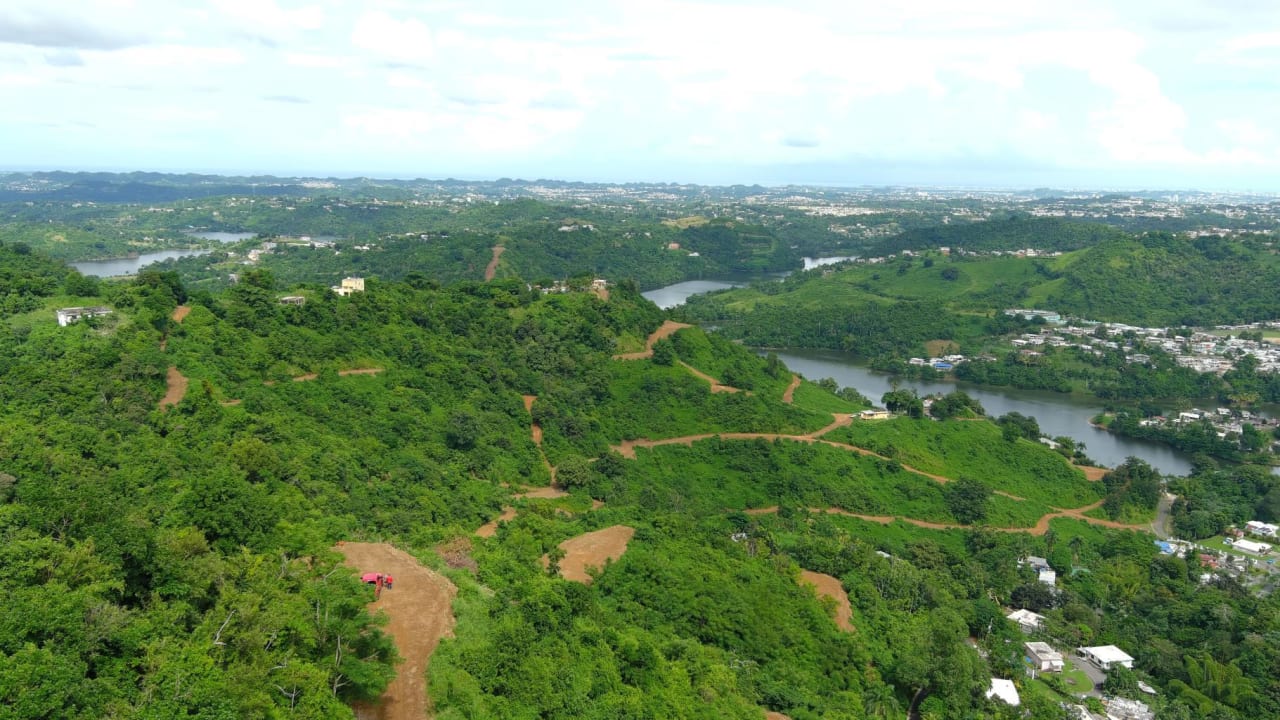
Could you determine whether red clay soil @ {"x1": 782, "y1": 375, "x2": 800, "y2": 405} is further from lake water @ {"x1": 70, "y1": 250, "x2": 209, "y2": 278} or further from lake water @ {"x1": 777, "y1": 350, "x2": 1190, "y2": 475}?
lake water @ {"x1": 70, "y1": 250, "x2": 209, "y2": 278}

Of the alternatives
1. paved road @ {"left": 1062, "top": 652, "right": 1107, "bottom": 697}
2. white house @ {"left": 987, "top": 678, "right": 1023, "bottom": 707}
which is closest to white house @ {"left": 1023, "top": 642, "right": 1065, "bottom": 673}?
paved road @ {"left": 1062, "top": 652, "right": 1107, "bottom": 697}

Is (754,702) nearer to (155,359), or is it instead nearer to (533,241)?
(155,359)

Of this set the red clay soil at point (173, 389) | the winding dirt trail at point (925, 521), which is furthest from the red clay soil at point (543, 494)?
the red clay soil at point (173, 389)

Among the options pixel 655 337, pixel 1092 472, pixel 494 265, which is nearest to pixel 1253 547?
pixel 1092 472

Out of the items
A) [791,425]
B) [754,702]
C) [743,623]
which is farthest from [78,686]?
[791,425]

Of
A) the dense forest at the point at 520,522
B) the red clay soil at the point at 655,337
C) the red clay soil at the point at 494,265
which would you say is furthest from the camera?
the red clay soil at the point at 494,265

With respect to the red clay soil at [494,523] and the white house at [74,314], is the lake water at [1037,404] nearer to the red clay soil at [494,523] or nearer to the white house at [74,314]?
the red clay soil at [494,523]

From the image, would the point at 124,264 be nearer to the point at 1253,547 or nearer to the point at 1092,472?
the point at 1092,472
